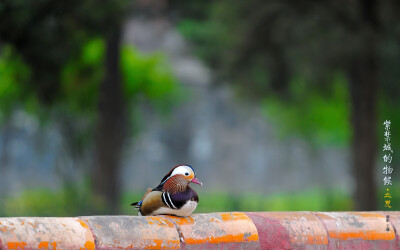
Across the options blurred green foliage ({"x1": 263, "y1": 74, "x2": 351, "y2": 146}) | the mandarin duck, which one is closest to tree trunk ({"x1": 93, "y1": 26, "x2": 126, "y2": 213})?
blurred green foliage ({"x1": 263, "y1": 74, "x2": 351, "y2": 146})

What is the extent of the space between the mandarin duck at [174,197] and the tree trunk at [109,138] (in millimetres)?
7111

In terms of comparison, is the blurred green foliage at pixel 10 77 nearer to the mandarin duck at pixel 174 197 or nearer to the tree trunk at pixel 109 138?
the tree trunk at pixel 109 138

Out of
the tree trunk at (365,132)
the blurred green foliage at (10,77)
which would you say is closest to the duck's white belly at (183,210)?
the blurred green foliage at (10,77)

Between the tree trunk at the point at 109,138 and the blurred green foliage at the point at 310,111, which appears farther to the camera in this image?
the blurred green foliage at the point at 310,111

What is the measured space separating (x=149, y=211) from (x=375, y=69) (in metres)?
6.92

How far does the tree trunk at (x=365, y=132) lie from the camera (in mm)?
8656

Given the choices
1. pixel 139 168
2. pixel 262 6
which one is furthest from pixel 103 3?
pixel 139 168

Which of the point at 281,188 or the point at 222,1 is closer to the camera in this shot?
the point at 222,1

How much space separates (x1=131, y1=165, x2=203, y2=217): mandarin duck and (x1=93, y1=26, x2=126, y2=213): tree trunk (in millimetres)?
7111

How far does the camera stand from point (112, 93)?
32.9 feet

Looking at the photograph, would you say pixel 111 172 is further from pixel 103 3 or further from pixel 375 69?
pixel 375 69

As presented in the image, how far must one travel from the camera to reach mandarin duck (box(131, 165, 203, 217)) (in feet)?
7.34

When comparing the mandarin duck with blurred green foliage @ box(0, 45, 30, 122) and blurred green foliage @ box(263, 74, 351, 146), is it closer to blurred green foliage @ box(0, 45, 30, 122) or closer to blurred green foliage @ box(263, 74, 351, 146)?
blurred green foliage @ box(0, 45, 30, 122)

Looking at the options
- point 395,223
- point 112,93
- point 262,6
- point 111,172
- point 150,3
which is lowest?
point 395,223
